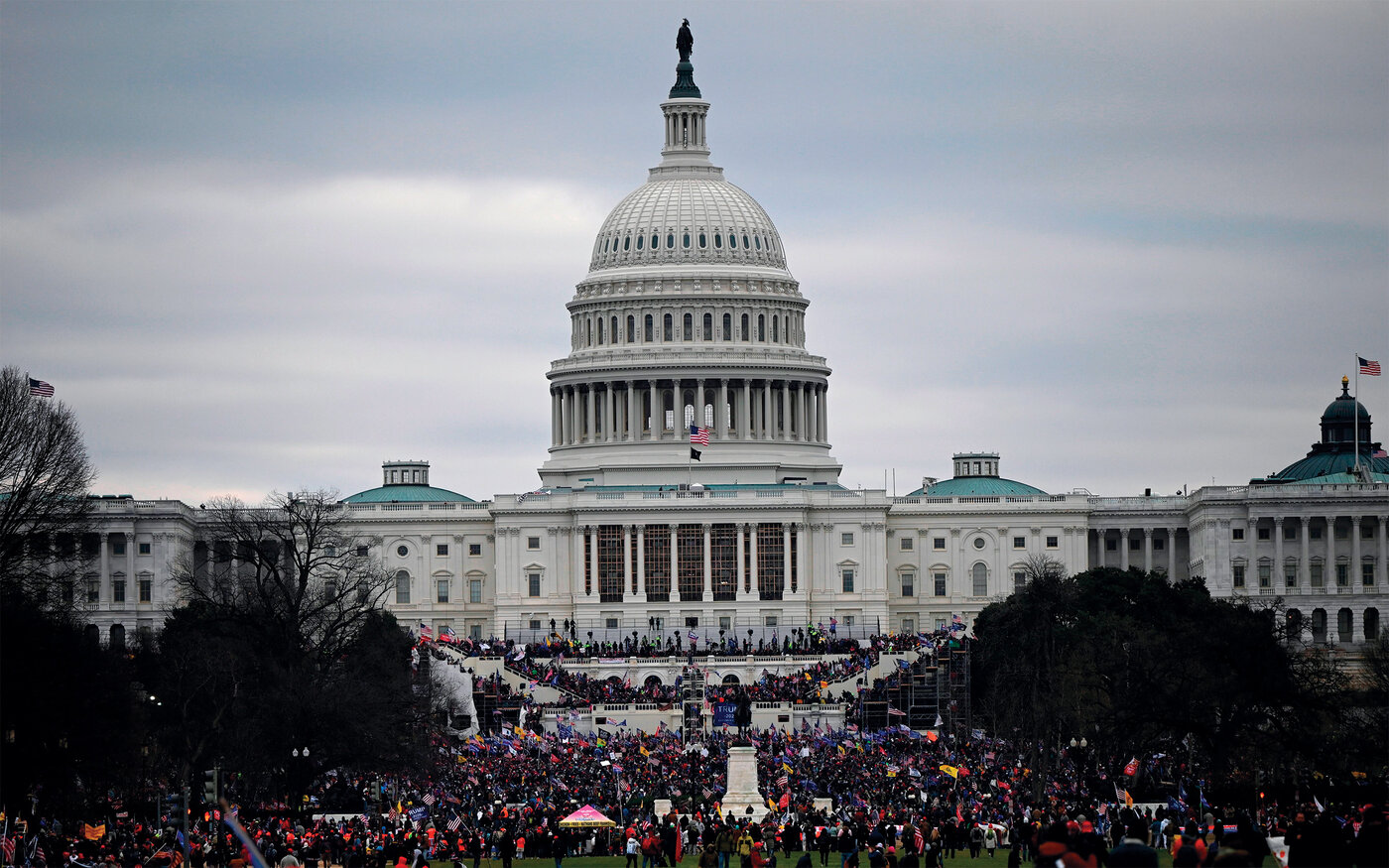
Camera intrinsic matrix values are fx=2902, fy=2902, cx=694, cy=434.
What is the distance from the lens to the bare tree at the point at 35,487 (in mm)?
95938

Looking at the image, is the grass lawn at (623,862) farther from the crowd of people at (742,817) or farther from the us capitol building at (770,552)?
the us capitol building at (770,552)

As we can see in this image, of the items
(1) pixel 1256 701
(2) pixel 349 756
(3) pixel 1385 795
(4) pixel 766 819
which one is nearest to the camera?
(3) pixel 1385 795

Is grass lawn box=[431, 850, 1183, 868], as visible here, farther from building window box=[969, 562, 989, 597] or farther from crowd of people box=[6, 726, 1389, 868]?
building window box=[969, 562, 989, 597]

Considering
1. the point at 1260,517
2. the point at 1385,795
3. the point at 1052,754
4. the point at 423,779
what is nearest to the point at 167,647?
the point at 423,779

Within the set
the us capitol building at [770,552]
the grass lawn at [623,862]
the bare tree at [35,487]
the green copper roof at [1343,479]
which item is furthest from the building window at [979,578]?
the grass lawn at [623,862]

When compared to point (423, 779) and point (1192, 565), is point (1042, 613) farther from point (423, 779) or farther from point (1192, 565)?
point (1192, 565)

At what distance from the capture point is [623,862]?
82188 mm

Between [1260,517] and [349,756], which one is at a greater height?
[1260,517]

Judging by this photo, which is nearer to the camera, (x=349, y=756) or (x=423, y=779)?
(x=349, y=756)

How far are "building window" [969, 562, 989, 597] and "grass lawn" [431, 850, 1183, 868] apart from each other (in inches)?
4270

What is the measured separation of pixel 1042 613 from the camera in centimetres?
13850

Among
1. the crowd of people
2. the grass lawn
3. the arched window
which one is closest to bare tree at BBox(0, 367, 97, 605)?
the crowd of people

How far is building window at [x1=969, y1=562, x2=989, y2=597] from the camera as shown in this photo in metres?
195

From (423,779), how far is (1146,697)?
93.0 ft
